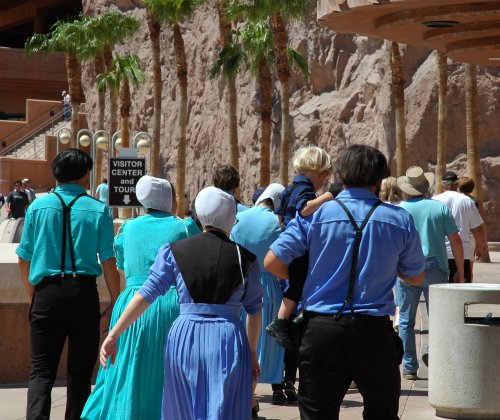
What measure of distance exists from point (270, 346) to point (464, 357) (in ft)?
4.98

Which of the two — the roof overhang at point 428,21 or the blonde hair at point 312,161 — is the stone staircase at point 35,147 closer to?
the roof overhang at point 428,21

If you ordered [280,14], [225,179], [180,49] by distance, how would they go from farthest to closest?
[180,49] → [280,14] → [225,179]

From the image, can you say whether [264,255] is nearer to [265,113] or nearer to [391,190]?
[391,190]

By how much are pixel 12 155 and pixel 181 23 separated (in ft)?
37.1

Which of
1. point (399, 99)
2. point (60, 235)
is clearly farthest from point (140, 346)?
point (399, 99)

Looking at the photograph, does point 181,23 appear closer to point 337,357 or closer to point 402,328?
point 402,328

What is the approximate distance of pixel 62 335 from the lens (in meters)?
6.29

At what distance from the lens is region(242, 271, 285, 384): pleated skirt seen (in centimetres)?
798

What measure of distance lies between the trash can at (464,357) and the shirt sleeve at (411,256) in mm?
2298

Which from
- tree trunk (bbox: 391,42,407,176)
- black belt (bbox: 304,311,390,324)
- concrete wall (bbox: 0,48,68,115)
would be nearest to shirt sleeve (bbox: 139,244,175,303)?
black belt (bbox: 304,311,390,324)

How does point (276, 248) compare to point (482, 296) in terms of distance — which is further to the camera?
point (482, 296)

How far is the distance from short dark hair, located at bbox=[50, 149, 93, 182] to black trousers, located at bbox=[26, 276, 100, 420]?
1.96 feet

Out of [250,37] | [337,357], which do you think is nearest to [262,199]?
[337,357]

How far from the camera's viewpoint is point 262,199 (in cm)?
809
